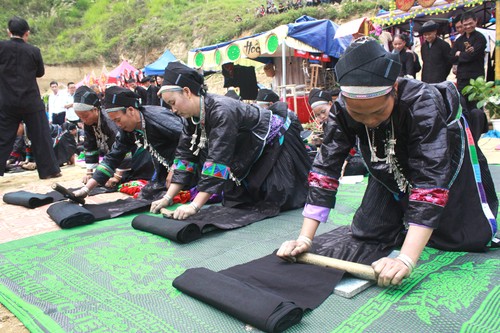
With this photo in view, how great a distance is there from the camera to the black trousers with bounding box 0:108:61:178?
471 cm

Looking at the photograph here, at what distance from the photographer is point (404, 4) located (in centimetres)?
785

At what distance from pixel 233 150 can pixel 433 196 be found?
4.46ft

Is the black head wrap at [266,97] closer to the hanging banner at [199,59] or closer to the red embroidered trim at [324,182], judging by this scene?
the red embroidered trim at [324,182]

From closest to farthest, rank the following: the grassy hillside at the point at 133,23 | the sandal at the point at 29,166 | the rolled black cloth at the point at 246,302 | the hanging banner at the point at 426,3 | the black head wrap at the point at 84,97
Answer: the rolled black cloth at the point at 246,302
the black head wrap at the point at 84,97
the sandal at the point at 29,166
the hanging banner at the point at 426,3
the grassy hillside at the point at 133,23

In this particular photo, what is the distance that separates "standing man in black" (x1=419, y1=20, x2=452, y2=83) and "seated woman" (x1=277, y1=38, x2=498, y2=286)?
4.52m

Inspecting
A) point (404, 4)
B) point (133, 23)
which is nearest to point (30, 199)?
point (404, 4)

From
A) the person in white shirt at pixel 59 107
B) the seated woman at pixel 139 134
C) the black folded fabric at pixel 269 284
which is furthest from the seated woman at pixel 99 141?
the person in white shirt at pixel 59 107

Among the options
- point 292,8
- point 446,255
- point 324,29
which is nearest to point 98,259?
point 446,255

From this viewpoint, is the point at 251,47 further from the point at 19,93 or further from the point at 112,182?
the point at 112,182

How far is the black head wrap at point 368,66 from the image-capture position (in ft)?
4.61

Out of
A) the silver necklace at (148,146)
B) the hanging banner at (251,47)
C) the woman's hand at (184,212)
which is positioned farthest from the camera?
the hanging banner at (251,47)

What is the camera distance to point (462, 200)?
1822 mm

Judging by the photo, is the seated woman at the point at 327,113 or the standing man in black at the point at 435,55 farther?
the standing man in black at the point at 435,55

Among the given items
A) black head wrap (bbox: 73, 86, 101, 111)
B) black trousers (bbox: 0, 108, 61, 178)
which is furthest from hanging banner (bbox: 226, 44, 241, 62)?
black head wrap (bbox: 73, 86, 101, 111)
